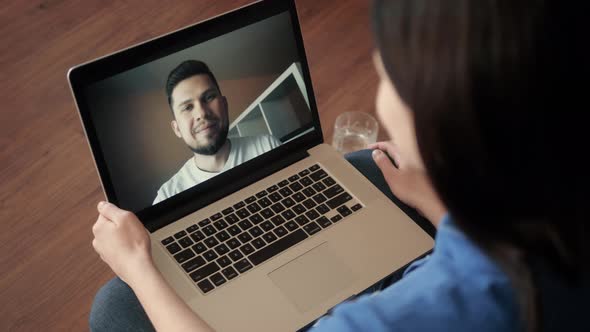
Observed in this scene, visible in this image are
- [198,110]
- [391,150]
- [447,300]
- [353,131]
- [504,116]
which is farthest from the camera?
[353,131]

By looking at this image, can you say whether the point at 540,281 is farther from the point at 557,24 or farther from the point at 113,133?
the point at 113,133

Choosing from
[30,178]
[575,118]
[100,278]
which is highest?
[575,118]

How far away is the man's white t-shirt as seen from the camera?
94 centimetres

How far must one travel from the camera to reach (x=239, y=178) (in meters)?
1.00

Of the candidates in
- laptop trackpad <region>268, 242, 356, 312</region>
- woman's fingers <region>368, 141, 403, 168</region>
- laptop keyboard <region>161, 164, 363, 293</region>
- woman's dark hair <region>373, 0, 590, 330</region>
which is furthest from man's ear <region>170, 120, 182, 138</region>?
woman's dark hair <region>373, 0, 590, 330</region>

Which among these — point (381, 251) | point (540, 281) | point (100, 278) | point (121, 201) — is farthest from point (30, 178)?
point (540, 281)

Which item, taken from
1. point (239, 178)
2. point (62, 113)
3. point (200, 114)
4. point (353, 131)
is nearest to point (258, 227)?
point (239, 178)

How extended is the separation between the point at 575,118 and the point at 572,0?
0.08 meters

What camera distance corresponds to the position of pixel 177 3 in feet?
6.68

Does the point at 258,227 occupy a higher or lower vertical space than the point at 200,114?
lower

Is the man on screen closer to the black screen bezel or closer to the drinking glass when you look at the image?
the black screen bezel

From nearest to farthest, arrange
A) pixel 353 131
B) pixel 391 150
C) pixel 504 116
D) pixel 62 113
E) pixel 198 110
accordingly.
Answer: pixel 504 116 < pixel 198 110 < pixel 391 150 < pixel 353 131 < pixel 62 113

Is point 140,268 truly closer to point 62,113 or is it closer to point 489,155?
point 489,155

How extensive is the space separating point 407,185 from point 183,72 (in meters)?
0.39
